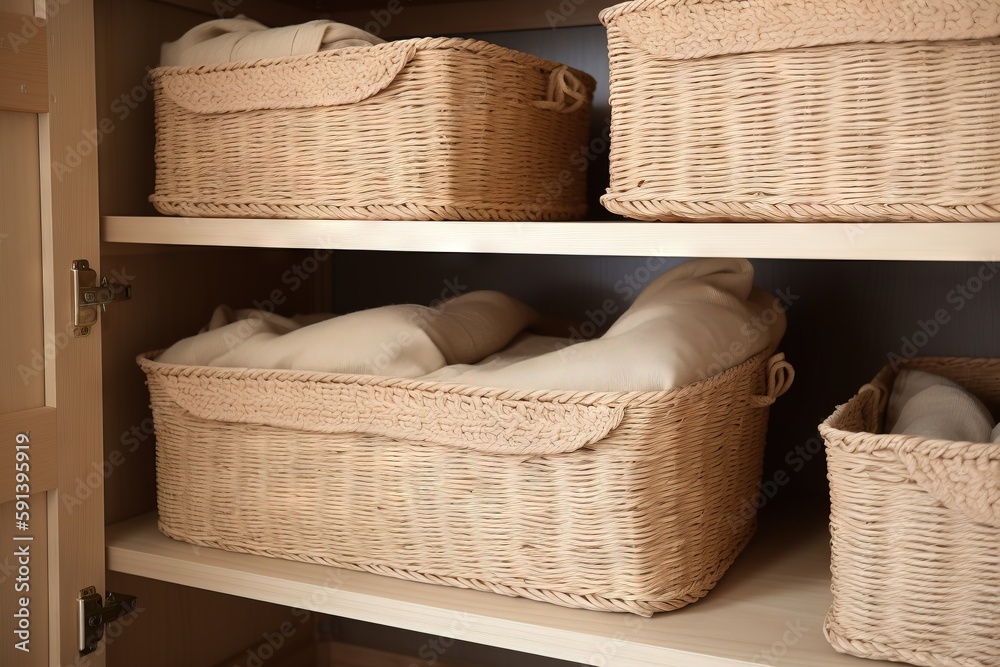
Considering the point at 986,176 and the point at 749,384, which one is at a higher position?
the point at 986,176

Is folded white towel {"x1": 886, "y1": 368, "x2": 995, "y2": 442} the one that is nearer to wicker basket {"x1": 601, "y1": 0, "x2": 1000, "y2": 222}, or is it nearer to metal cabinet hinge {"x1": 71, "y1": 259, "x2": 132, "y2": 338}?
wicker basket {"x1": 601, "y1": 0, "x2": 1000, "y2": 222}

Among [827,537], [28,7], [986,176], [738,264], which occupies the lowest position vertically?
[827,537]

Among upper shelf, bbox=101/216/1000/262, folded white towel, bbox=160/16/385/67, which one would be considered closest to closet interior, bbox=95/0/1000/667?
upper shelf, bbox=101/216/1000/262

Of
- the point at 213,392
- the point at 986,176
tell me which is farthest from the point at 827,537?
the point at 213,392

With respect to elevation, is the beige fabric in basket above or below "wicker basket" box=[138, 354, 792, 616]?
above

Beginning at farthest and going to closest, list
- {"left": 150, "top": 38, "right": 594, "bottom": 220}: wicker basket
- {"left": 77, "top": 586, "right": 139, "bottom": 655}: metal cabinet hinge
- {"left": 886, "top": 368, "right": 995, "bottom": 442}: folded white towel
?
{"left": 77, "top": 586, "right": 139, "bottom": 655}: metal cabinet hinge → {"left": 150, "top": 38, "right": 594, "bottom": 220}: wicker basket → {"left": 886, "top": 368, "right": 995, "bottom": 442}: folded white towel

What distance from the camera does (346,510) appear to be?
0.97 m

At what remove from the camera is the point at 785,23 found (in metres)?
0.73

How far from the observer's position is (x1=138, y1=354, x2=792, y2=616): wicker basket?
0.84 m

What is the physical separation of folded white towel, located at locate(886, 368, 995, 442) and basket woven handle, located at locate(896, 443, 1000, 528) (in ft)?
0.19

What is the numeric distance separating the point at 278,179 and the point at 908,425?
0.66 meters

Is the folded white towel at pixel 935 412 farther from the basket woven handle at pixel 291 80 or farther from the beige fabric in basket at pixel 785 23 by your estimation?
the basket woven handle at pixel 291 80

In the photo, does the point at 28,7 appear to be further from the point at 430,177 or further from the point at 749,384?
the point at 749,384

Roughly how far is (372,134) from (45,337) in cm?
41
